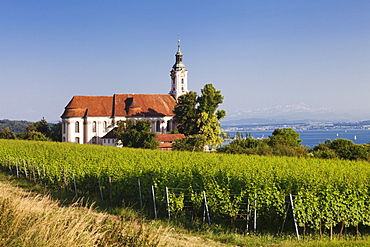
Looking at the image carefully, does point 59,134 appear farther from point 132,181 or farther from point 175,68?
point 132,181

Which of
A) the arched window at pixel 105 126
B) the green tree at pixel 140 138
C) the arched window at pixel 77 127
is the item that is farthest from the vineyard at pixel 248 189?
the arched window at pixel 105 126

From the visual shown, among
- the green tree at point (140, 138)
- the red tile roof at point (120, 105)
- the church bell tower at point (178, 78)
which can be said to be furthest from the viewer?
the church bell tower at point (178, 78)

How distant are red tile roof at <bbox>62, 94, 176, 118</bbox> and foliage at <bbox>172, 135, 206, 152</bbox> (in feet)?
70.2

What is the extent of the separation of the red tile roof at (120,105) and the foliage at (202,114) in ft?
42.3

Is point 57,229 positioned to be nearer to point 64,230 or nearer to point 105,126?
point 64,230

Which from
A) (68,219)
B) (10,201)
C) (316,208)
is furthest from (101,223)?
(316,208)

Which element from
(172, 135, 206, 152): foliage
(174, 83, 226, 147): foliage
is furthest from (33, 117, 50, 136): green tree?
(172, 135, 206, 152): foliage

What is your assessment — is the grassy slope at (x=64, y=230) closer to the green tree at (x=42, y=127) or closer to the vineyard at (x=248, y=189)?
the vineyard at (x=248, y=189)

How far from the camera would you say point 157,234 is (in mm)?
7633

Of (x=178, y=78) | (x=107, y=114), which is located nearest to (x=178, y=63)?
(x=178, y=78)

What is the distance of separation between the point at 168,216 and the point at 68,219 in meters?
10.9

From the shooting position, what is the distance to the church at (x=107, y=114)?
8200 centimetres

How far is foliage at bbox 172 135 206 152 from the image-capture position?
62500 millimetres

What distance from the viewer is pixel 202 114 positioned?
72.4 meters
